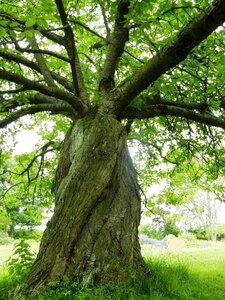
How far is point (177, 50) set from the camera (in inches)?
163

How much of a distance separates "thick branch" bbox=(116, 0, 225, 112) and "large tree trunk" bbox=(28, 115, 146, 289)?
0.69 metres

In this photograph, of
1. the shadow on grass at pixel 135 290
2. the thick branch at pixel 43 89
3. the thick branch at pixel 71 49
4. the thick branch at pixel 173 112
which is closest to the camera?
the shadow on grass at pixel 135 290

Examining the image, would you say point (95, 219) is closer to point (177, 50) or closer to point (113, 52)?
point (177, 50)

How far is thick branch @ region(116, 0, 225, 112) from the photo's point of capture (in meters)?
3.58

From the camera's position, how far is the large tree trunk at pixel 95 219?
4.56m

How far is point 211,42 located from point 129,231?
4261mm

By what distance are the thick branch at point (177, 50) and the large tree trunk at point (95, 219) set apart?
2.28 feet

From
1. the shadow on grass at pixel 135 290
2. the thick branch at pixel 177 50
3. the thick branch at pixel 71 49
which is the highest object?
the thick branch at pixel 71 49

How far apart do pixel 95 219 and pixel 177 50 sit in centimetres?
280

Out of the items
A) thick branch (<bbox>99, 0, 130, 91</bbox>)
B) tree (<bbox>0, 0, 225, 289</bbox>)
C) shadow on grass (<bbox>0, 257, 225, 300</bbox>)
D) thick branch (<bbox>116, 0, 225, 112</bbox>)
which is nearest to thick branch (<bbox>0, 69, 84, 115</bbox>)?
tree (<bbox>0, 0, 225, 289</bbox>)

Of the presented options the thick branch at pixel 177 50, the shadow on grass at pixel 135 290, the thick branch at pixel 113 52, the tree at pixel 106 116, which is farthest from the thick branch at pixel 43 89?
the shadow on grass at pixel 135 290

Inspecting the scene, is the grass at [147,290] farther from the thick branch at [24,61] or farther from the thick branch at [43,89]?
the thick branch at [24,61]

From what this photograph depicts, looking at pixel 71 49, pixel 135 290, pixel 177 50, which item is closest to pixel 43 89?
pixel 71 49

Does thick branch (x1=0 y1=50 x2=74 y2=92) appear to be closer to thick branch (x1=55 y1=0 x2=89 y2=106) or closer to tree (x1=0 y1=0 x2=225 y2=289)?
Result: tree (x1=0 y1=0 x2=225 y2=289)
